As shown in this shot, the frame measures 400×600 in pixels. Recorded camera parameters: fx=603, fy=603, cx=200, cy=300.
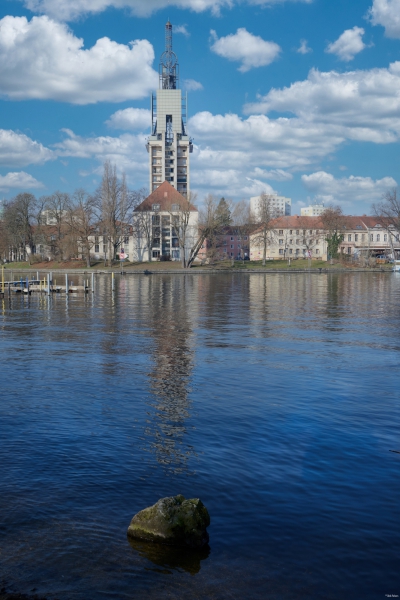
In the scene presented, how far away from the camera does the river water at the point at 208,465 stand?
722 centimetres

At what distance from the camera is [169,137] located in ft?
555

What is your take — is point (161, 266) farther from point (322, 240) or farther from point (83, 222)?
point (322, 240)

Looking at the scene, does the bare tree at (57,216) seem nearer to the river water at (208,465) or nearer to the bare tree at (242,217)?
the bare tree at (242,217)

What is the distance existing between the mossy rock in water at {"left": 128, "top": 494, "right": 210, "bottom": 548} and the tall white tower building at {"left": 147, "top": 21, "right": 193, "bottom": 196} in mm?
157600

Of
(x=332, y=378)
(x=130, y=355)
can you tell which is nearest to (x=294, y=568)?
(x=332, y=378)

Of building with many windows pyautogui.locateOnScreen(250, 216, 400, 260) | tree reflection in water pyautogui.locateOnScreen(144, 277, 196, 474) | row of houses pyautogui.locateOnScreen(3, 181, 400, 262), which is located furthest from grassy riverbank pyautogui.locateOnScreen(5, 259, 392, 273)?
tree reflection in water pyautogui.locateOnScreen(144, 277, 196, 474)

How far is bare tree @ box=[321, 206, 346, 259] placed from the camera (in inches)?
5069

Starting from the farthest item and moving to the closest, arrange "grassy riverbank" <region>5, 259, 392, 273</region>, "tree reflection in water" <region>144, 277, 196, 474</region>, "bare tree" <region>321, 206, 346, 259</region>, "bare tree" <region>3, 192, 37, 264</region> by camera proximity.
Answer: "bare tree" <region>321, 206, 346, 259</region>, "bare tree" <region>3, 192, 37, 264</region>, "grassy riverbank" <region>5, 259, 392, 273</region>, "tree reflection in water" <region>144, 277, 196, 474</region>

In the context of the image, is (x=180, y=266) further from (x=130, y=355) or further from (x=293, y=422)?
(x=293, y=422)

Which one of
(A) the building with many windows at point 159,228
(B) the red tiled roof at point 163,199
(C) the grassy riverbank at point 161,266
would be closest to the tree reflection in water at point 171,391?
(C) the grassy riverbank at point 161,266

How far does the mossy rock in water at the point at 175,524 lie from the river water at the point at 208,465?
20cm

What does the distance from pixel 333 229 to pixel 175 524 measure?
129 metres

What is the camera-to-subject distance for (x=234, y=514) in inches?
346

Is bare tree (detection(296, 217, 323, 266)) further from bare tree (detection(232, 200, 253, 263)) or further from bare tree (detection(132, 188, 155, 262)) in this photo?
bare tree (detection(132, 188, 155, 262))
